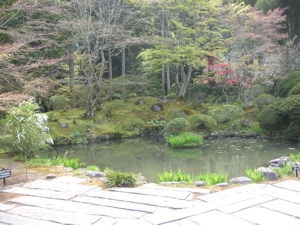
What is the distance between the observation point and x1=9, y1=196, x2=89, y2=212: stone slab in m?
3.50

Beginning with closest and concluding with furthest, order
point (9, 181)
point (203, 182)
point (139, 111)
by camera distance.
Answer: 1. point (203, 182)
2. point (9, 181)
3. point (139, 111)

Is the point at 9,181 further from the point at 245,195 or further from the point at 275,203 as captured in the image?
the point at 275,203

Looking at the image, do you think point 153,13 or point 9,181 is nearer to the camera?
point 9,181

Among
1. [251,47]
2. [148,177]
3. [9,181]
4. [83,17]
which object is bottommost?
[148,177]

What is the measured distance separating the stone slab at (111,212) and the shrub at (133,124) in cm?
1020

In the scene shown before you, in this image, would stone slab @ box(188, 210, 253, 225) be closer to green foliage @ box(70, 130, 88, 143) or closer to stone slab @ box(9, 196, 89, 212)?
stone slab @ box(9, 196, 89, 212)

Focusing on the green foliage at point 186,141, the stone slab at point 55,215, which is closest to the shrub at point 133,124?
the green foliage at point 186,141

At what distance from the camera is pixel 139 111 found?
15.4 metres

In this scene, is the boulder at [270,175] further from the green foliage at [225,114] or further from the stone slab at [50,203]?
the green foliage at [225,114]

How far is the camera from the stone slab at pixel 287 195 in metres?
3.49

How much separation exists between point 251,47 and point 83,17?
9.78 meters

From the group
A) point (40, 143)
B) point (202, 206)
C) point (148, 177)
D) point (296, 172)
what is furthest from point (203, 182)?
point (40, 143)

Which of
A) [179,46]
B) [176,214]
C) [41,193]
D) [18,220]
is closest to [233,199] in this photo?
[176,214]

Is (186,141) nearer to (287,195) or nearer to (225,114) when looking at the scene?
(225,114)
